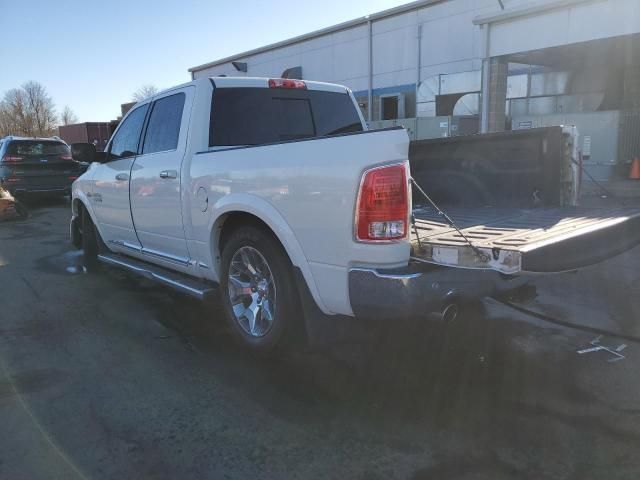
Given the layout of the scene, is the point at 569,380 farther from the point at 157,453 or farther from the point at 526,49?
the point at 526,49

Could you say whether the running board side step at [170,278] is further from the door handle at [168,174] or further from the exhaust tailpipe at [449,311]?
the exhaust tailpipe at [449,311]

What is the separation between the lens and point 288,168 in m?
3.34

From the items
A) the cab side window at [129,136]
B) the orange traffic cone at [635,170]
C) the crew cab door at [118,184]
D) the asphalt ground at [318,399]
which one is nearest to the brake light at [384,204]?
the asphalt ground at [318,399]

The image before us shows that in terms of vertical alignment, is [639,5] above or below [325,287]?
above

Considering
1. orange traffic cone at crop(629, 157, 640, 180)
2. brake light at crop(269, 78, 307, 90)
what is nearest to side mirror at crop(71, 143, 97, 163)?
brake light at crop(269, 78, 307, 90)

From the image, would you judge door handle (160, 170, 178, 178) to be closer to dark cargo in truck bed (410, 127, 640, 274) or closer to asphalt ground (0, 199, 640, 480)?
asphalt ground (0, 199, 640, 480)

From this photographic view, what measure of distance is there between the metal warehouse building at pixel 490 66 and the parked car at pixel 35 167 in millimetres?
11062

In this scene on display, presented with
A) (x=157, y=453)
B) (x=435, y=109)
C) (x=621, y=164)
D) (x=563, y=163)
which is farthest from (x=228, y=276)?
(x=435, y=109)

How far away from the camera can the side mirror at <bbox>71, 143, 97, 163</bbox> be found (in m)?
5.75

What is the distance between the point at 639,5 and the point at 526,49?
2.70m

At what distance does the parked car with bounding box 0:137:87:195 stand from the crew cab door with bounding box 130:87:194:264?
10060 mm

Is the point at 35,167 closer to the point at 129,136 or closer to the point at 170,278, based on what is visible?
the point at 129,136

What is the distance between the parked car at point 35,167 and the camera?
44.0 ft

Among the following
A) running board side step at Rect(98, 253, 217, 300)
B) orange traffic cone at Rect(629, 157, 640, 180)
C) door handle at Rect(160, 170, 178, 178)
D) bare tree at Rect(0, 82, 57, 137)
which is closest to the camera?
running board side step at Rect(98, 253, 217, 300)
